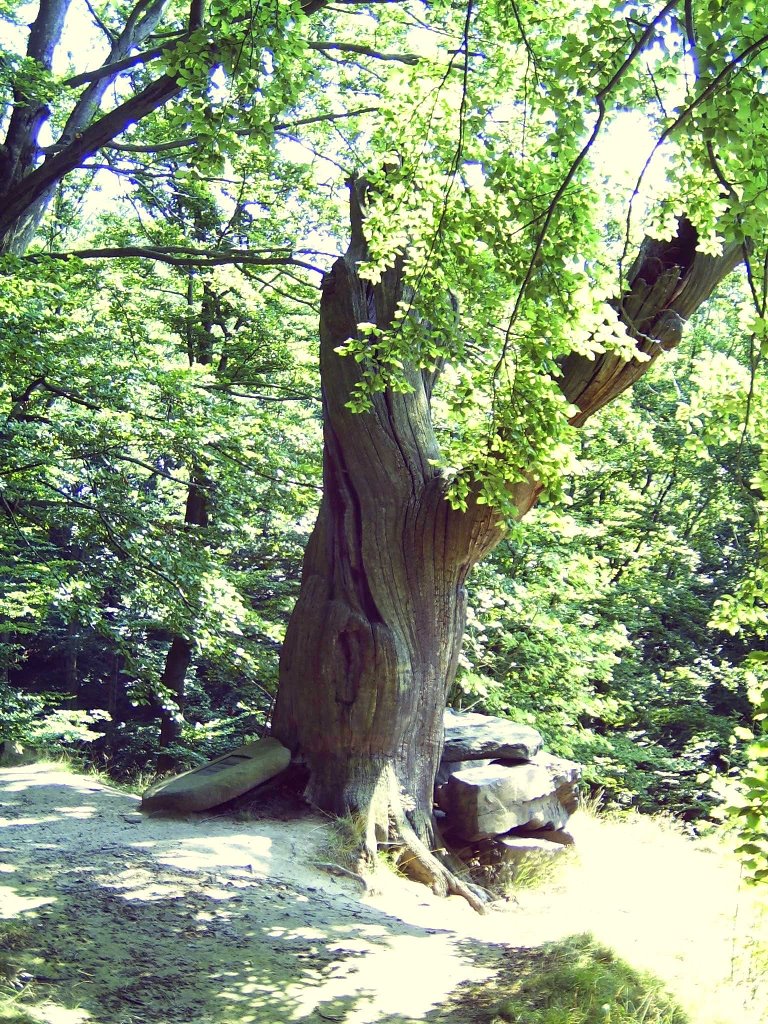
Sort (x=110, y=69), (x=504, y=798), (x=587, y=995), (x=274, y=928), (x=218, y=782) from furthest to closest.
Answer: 1. (x=504, y=798)
2. (x=110, y=69)
3. (x=218, y=782)
4. (x=274, y=928)
5. (x=587, y=995)

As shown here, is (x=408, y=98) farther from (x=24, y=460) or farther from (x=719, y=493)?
(x=719, y=493)

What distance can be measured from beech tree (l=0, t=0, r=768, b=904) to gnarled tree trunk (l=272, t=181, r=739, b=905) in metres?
0.02

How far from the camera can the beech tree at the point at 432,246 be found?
4.28m

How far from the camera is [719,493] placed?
62.6 ft

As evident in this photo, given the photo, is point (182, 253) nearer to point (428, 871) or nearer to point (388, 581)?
point (388, 581)

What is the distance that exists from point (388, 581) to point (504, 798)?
232cm

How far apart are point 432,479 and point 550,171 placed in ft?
11.2

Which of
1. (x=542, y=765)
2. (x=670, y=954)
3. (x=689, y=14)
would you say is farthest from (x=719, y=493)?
(x=689, y=14)

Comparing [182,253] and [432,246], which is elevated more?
[182,253]

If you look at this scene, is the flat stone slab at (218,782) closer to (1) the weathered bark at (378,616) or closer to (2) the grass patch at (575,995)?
(1) the weathered bark at (378,616)

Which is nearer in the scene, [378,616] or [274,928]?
[274,928]

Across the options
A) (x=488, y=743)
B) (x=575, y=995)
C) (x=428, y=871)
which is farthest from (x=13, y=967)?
(x=488, y=743)

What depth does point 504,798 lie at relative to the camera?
8.75 meters

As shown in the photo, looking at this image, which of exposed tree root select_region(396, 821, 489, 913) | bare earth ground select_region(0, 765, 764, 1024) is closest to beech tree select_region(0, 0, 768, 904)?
exposed tree root select_region(396, 821, 489, 913)
